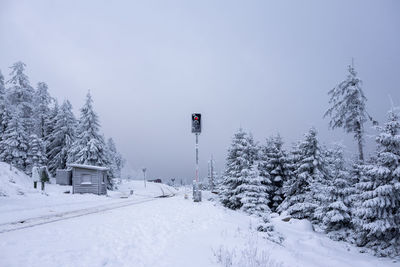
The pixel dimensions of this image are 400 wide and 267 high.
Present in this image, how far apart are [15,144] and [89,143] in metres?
9.24

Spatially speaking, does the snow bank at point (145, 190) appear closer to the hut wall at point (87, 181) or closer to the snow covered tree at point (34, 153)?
the hut wall at point (87, 181)

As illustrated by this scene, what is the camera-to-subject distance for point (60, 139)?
33.8m

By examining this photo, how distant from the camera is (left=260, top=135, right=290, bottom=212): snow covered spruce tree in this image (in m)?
23.1

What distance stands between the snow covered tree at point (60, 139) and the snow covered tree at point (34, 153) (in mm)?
2810

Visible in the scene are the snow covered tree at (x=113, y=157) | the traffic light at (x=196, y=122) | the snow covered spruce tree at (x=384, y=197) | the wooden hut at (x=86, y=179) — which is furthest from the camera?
the snow covered tree at (x=113, y=157)

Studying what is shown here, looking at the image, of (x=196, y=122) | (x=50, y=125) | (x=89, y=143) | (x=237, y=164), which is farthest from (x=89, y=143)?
(x=237, y=164)

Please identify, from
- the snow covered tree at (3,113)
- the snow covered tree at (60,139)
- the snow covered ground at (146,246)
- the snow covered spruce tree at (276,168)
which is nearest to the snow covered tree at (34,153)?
the snow covered tree at (60,139)

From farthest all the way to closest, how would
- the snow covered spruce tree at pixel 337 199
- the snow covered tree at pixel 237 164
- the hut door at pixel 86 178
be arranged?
the hut door at pixel 86 178 → the snow covered tree at pixel 237 164 → the snow covered spruce tree at pixel 337 199

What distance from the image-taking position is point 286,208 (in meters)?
19.9

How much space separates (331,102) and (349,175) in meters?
9.40

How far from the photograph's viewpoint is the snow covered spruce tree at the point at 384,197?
10633mm

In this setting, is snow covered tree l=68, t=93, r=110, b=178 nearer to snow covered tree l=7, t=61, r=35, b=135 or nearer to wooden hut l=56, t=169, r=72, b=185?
wooden hut l=56, t=169, r=72, b=185

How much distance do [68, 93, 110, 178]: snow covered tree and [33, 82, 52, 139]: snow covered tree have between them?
9678 millimetres

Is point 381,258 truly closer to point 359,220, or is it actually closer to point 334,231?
point 359,220
